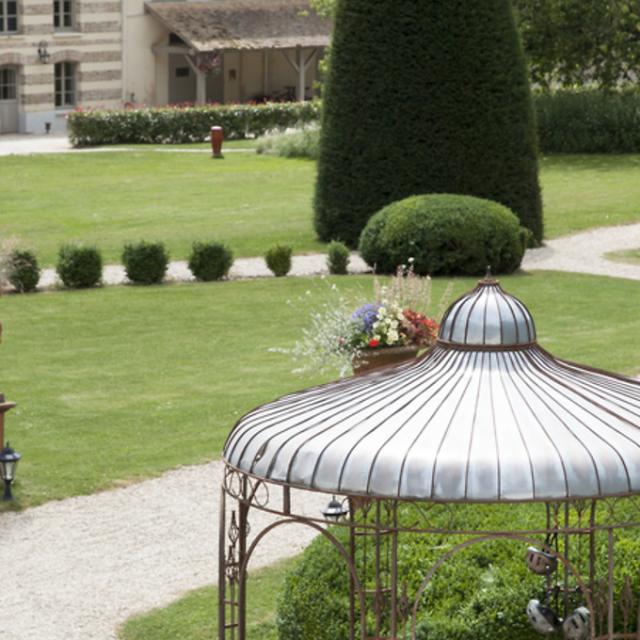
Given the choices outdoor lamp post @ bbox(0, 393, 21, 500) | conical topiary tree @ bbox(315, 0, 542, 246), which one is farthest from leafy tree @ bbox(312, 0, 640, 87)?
outdoor lamp post @ bbox(0, 393, 21, 500)

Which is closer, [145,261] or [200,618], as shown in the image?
[200,618]

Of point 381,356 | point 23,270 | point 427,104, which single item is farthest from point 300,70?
point 381,356

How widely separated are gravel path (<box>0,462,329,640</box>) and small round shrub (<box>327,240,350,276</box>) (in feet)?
29.9

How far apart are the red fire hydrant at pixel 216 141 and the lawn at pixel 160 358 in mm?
15044

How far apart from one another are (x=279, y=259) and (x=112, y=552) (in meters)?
11.1

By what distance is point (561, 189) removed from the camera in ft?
101

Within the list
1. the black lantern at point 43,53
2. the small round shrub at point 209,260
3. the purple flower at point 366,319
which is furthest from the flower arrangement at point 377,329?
the black lantern at point 43,53

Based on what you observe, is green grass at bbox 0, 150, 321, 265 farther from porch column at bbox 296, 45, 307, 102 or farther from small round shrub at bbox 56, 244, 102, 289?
porch column at bbox 296, 45, 307, 102

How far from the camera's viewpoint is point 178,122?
133 ft

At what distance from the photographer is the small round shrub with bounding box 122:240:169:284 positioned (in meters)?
21.3

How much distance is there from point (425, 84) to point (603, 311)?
508 cm

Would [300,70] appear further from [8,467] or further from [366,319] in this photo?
[8,467]

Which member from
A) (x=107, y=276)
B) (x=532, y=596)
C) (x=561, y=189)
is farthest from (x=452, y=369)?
(x=561, y=189)

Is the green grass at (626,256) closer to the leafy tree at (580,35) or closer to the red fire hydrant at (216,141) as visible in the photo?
the leafy tree at (580,35)
